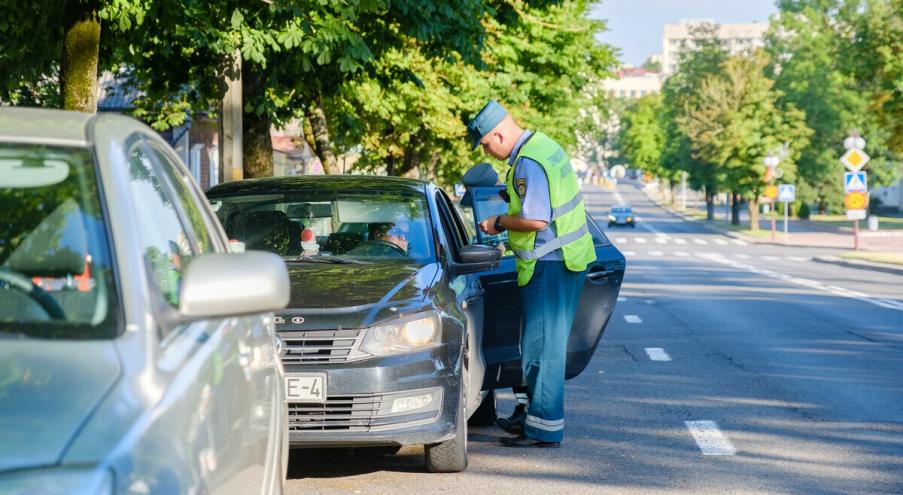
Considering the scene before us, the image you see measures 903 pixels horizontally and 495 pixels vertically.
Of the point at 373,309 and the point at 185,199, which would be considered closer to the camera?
the point at 185,199

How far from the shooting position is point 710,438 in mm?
8828

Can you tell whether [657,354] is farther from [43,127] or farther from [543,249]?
[43,127]

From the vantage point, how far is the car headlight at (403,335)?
7.07m

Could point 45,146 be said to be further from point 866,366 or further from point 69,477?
point 866,366

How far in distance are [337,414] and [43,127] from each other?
3594 millimetres

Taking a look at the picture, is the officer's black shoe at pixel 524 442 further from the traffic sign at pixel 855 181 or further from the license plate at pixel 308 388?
the traffic sign at pixel 855 181

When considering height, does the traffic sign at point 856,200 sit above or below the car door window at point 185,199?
below

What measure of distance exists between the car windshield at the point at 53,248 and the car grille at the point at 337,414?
3.64m

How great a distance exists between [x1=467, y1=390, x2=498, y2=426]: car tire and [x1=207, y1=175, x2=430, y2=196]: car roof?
56.4 inches

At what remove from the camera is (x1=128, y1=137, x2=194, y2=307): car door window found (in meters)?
3.55

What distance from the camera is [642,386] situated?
11570 millimetres

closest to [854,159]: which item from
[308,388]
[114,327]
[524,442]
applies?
[524,442]

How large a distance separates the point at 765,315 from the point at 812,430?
34.7 feet

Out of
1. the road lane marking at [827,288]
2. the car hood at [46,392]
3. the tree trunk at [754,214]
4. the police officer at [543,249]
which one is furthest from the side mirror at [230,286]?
the tree trunk at [754,214]
